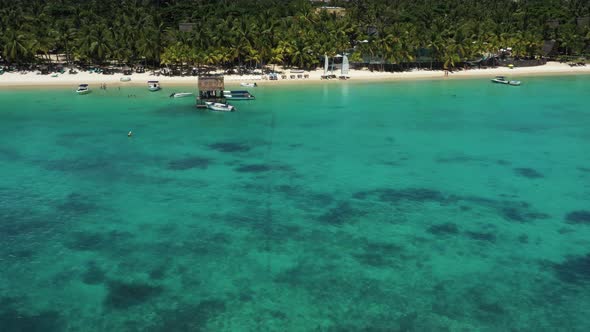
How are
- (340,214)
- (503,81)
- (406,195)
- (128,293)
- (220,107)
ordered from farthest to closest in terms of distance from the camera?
(503,81), (220,107), (406,195), (340,214), (128,293)

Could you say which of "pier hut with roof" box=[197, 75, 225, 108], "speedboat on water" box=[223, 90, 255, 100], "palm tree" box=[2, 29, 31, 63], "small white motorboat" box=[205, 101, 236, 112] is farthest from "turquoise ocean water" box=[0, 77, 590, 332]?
"palm tree" box=[2, 29, 31, 63]

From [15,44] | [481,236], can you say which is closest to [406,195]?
[481,236]

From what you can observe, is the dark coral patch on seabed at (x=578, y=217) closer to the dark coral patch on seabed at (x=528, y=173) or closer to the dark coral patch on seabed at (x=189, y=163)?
the dark coral patch on seabed at (x=528, y=173)

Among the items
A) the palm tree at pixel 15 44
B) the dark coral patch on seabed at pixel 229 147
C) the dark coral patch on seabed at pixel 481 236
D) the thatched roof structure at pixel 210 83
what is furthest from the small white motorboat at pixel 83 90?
the dark coral patch on seabed at pixel 481 236

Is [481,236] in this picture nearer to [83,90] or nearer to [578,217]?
[578,217]

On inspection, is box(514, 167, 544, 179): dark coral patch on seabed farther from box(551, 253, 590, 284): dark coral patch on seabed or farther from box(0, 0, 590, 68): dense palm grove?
box(0, 0, 590, 68): dense palm grove

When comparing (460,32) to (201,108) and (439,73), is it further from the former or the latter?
(201,108)

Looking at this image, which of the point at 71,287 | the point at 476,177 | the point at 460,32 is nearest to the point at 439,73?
the point at 460,32

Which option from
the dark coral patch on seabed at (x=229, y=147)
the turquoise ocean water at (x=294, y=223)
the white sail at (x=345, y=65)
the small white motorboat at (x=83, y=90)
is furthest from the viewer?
the white sail at (x=345, y=65)
